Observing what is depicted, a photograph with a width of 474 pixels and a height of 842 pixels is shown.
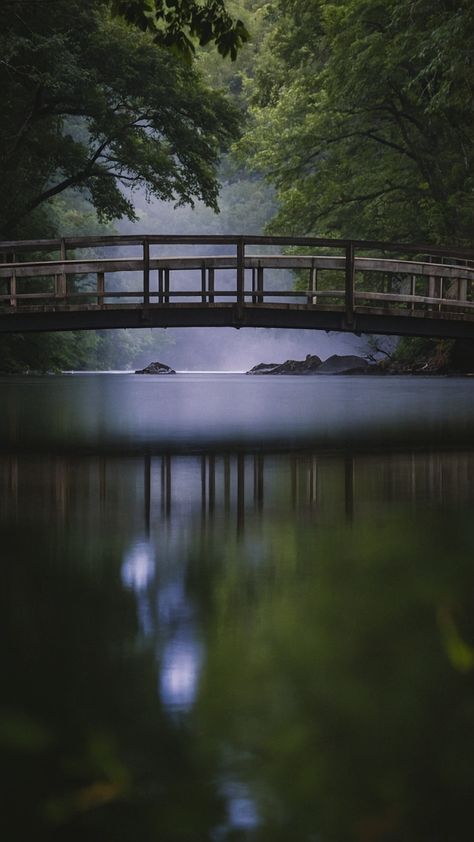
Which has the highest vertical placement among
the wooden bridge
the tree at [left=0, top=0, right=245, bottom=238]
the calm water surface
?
the tree at [left=0, top=0, right=245, bottom=238]

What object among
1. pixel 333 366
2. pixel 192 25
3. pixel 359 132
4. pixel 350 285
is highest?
pixel 359 132

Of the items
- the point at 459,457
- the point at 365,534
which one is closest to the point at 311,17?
the point at 459,457

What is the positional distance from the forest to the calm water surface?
19.2 meters

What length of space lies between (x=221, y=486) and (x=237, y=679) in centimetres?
451

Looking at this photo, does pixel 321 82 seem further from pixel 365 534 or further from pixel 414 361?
pixel 365 534

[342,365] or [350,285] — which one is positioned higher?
[350,285]

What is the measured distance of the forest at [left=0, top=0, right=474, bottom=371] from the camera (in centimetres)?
2828

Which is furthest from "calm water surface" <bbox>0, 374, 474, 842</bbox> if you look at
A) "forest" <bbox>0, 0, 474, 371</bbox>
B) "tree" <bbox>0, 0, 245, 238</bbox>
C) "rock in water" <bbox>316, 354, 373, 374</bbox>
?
"rock in water" <bbox>316, 354, 373, 374</bbox>

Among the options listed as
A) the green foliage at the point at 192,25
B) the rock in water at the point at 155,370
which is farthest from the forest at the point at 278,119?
the green foliage at the point at 192,25

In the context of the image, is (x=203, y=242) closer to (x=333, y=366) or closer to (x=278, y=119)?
(x=278, y=119)

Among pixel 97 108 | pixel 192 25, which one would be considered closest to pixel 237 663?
pixel 192 25

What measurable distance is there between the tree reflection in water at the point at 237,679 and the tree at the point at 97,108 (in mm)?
24331

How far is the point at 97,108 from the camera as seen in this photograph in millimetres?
29609

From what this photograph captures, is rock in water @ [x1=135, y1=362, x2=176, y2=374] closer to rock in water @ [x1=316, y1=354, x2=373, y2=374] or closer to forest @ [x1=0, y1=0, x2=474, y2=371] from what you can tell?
rock in water @ [x1=316, y1=354, x2=373, y2=374]
